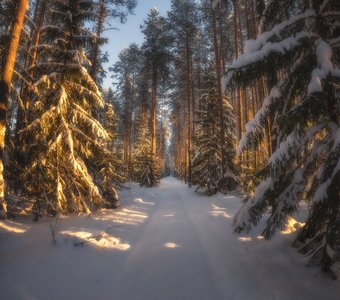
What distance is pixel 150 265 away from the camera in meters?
6.00

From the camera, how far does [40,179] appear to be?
8.70 m

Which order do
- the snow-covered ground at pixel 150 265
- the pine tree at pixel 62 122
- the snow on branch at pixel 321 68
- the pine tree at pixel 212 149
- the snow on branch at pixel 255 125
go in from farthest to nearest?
the pine tree at pixel 212 149 → the pine tree at pixel 62 122 → the snow on branch at pixel 255 125 → the snow-covered ground at pixel 150 265 → the snow on branch at pixel 321 68

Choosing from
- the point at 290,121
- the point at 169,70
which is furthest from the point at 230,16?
the point at 290,121

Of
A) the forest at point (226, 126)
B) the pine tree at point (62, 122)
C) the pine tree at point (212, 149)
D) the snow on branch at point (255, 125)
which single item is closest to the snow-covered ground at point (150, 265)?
the forest at point (226, 126)

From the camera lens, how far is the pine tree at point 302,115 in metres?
3.96

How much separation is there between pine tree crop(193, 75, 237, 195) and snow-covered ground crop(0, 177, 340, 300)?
8217 mm

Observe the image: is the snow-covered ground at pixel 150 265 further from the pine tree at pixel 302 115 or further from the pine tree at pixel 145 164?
the pine tree at pixel 145 164

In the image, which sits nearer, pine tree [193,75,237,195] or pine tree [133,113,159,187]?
pine tree [193,75,237,195]

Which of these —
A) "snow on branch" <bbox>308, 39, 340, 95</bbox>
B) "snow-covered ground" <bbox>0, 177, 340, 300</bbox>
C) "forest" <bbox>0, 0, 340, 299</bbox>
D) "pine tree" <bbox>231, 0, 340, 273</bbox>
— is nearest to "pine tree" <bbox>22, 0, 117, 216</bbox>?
"forest" <bbox>0, 0, 340, 299</bbox>

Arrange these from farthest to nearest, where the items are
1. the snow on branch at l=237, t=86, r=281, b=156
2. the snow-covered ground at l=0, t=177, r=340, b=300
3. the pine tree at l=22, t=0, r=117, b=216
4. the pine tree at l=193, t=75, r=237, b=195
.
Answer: the pine tree at l=193, t=75, r=237, b=195, the pine tree at l=22, t=0, r=117, b=216, the snow on branch at l=237, t=86, r=281, b=156, the snow-covered ground at l=0, t=177, r=340, b=300

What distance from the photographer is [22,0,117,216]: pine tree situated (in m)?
8.80

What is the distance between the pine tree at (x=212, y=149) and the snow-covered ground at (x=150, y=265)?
822 centimetres

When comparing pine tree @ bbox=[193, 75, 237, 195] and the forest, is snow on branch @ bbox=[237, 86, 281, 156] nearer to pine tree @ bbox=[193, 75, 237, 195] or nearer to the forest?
the forest

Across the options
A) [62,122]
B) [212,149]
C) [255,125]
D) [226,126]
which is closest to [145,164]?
[212,149]
